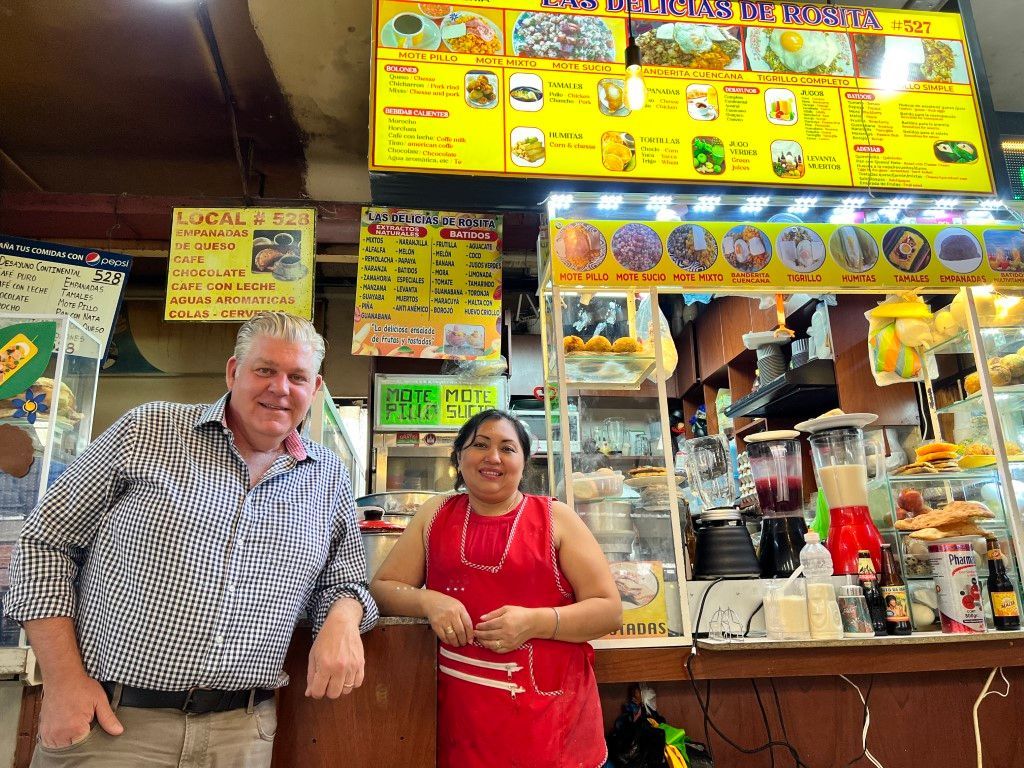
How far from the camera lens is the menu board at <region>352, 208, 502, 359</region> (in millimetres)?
4637

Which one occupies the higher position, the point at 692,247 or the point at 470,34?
the point at 470,34

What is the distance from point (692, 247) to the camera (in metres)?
3.19

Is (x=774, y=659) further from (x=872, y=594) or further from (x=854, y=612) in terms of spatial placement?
(x=872, y=594)

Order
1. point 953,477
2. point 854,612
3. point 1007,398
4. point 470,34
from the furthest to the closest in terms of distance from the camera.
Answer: point 470,34 → point 1007,398 → point 953,477 → point 854,612

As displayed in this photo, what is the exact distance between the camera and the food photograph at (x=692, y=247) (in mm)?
3154

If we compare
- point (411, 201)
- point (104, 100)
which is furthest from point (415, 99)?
point (104, 100)

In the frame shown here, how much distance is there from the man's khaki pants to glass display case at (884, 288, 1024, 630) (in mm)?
2501

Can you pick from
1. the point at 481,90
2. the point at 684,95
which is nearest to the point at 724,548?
the point at 684,95

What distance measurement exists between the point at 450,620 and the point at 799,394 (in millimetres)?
4065

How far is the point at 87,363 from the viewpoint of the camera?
12.0 feet

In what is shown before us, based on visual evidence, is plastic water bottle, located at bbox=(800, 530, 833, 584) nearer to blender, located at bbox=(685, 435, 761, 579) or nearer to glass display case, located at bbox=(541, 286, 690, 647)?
blender, located at bbox=(685, 435, 761, 579)

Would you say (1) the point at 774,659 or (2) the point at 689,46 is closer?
(1) the point at 774,659

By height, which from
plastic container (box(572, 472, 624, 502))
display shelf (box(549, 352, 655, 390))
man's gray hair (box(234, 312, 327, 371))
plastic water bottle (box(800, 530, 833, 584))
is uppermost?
display shelf (box(549, 352, 655, 390))

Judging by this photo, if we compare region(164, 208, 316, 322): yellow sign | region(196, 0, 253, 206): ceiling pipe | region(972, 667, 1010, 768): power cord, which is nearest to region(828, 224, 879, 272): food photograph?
region(972, 667, 1010, 768): power cord
